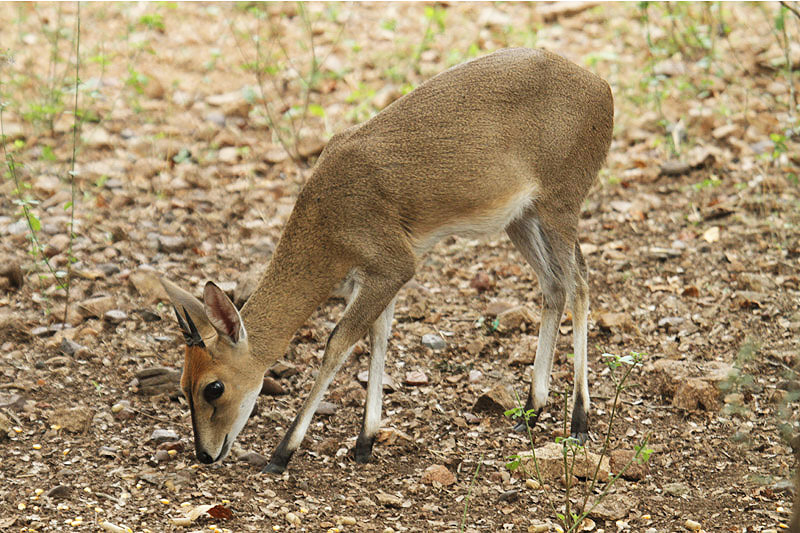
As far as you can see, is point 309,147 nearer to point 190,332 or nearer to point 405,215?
point 405,215

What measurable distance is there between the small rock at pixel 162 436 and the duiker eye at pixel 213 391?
0.55 m

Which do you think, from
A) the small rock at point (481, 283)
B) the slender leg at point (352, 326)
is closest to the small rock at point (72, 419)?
the slender leg at point (352, 326)

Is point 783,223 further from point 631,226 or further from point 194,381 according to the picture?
point 194,381

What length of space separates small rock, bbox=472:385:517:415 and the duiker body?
14cm

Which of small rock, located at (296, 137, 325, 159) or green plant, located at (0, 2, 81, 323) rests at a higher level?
green plant, located at (0, 2, 81, 323)

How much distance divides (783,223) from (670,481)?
361 centimetres

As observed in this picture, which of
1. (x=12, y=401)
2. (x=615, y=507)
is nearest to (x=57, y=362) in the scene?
(x=12, y=401)

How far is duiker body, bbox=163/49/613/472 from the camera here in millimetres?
5477

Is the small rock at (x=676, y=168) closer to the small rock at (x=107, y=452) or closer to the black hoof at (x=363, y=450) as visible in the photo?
the black hoof at (x=363, y=450)

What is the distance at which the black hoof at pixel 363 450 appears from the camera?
5723mm

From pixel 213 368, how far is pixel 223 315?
299 millimetres

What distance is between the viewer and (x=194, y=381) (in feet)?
17.5

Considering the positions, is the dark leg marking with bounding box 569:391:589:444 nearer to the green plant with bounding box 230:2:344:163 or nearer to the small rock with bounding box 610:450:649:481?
the small rock with bounding box 610:450:649:481

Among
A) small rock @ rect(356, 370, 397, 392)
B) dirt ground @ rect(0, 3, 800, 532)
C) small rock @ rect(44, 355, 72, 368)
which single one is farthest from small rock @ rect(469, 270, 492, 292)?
small rock @ rect(44, 355, 72, 368)
